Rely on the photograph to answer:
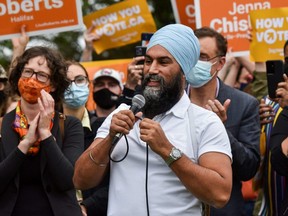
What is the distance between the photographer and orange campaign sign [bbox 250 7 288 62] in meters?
7.99

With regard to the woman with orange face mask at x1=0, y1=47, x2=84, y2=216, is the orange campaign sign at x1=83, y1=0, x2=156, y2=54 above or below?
above

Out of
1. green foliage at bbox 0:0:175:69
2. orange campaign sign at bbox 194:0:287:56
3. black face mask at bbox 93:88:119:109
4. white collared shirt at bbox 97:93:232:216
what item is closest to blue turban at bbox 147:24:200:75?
white collared shirt at bbox 97:93:232:216

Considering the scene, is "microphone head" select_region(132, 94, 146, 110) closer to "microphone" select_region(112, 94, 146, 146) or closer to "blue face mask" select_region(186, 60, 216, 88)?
"microphone" select_region(112, 94, 146, 146)

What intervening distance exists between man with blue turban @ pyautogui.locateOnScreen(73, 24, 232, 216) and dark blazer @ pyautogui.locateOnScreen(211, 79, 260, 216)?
1.37m

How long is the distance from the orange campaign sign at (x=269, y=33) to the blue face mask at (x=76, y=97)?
1848 mm

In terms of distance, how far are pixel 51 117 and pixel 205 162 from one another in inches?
60.5

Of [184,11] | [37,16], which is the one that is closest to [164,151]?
[37,16]

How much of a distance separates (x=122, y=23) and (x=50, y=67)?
4.08 m

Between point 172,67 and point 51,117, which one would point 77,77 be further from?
point 172,67

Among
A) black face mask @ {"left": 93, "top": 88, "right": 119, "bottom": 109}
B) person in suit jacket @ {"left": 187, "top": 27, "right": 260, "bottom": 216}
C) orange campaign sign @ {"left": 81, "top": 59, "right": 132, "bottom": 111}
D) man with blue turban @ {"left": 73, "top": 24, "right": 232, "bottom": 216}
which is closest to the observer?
man with blue turban @ {"left": 73, "top": 24, "right": 232, "bottom": 216}

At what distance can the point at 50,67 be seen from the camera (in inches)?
234

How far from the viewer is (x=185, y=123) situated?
4582mm

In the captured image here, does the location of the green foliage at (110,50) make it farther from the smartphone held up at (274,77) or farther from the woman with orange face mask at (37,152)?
the woman with orange face mask at (37,152)

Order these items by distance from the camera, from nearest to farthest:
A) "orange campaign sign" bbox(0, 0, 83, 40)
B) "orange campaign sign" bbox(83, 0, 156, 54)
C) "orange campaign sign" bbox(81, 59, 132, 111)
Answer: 1. "orange campaign sign" bbox(0, 0, 83, 40)
2. "orange campaign sign" bbox(81, 59, 132, 111)
3. "orange campaign sign" bbox(83, 0, 156, 54)
